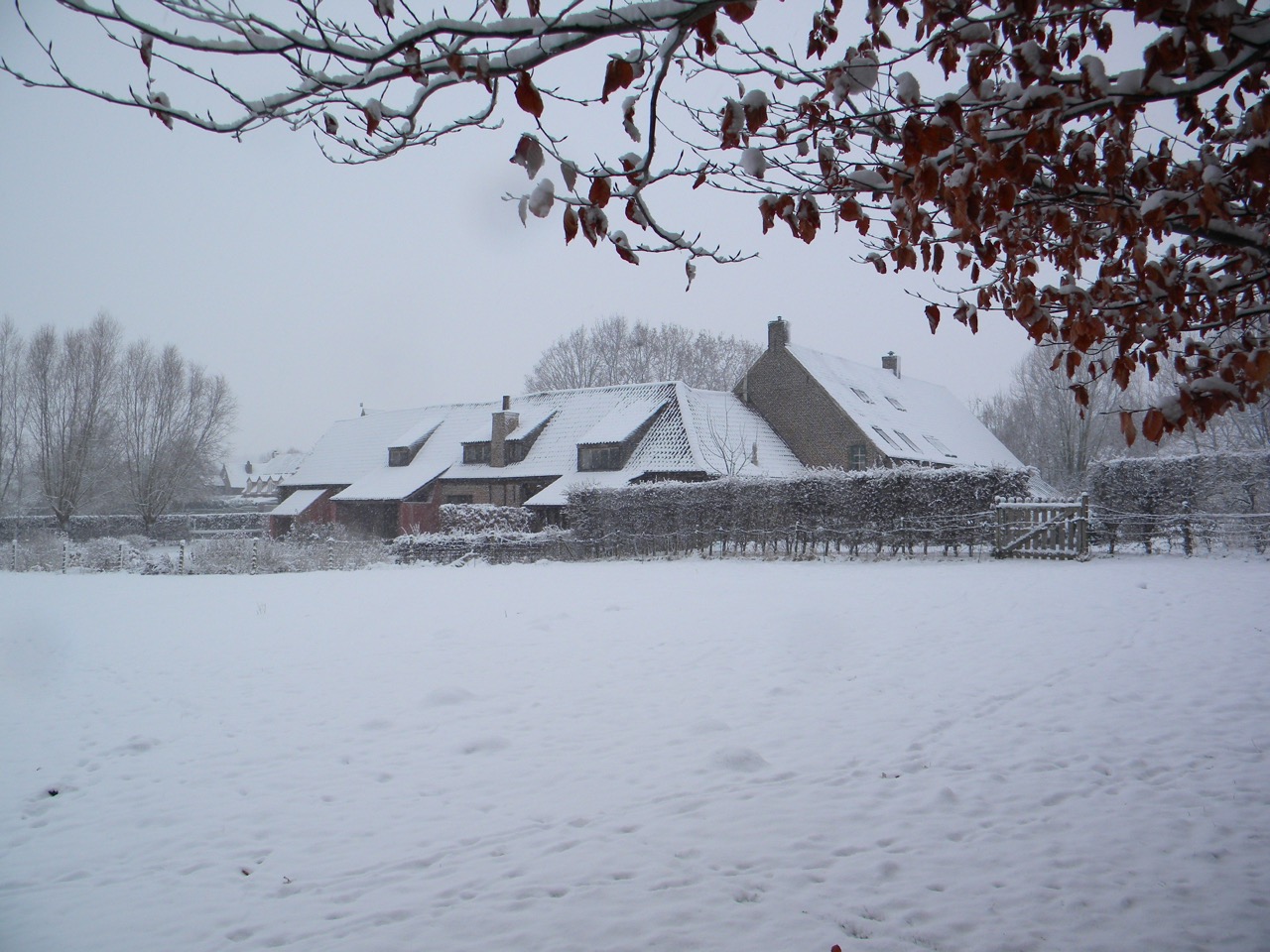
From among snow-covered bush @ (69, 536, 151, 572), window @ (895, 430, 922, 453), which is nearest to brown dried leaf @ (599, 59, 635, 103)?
snow-covered bush @ (69, 536, 151, 572)

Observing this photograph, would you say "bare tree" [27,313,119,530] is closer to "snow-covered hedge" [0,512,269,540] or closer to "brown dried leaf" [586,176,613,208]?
"snow-covered hedge" [0,512,269,540]

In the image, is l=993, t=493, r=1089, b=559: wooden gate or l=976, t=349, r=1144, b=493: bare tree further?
l=976, t=349, r=1144, b=493: bare tree

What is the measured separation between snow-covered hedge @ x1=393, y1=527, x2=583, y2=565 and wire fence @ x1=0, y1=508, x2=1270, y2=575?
0.03 m

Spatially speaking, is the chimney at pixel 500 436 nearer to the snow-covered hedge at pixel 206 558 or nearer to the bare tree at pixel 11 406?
the snow-covered hedge at pixel 206 558

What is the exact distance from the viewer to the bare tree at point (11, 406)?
19.2 meters

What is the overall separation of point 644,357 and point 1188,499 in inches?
1346

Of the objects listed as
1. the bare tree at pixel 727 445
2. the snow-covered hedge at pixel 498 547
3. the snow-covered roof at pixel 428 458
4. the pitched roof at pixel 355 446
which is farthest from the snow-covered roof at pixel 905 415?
the pitched roof at pixel 355 446

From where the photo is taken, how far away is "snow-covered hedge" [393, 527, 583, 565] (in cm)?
2141

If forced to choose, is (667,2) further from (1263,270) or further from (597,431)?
(597,431)

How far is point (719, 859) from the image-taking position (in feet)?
11.8

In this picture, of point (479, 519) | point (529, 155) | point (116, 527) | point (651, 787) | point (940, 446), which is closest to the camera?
point (529, 155)

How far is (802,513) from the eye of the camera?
19328 mm

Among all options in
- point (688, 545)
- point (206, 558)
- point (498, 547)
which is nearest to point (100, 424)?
point (206, 558)

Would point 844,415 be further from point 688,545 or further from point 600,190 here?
point 600,190
